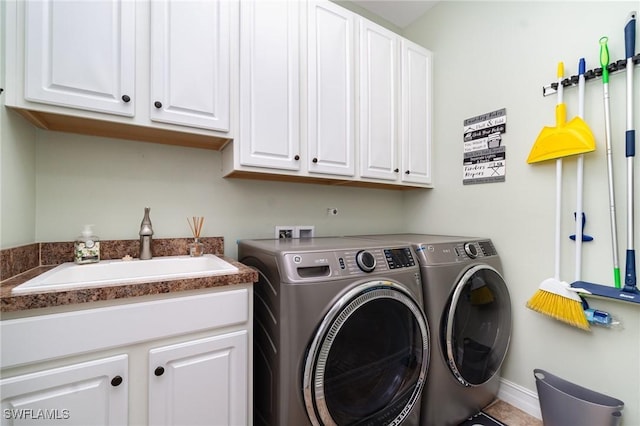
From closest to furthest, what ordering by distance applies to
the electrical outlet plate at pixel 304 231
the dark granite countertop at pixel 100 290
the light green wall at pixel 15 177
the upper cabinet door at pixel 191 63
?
the dark granite countertop at pixel 100 290 < the light green wall at pixel 15 177 < the upper cabinet door at pixel 191 63 < the electrical outlet plate at pixel 304 231

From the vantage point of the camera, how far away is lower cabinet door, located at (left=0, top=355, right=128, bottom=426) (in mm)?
780

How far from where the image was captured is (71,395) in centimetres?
84

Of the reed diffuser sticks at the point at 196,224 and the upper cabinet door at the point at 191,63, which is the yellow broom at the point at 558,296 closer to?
the upper cabinet door at the point at 191,63

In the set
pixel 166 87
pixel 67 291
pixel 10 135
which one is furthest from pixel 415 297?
pixel 10 135

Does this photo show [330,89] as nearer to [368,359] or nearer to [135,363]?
[368,359]

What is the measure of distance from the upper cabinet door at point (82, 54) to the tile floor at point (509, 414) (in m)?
2.50

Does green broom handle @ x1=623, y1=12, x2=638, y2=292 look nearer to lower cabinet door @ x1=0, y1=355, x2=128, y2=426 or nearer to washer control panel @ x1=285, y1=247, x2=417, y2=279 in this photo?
washer control panel @ x1=285, y1=247, x2=417, y2=279

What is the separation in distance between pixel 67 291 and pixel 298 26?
65.5 inches

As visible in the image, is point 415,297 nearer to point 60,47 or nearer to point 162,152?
point 162,152

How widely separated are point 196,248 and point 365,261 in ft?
3.17

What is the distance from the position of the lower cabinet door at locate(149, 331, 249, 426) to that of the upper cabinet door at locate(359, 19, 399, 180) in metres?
1.30

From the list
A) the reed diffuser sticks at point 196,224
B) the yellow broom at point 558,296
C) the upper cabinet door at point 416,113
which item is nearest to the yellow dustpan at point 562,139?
the yellow broom at point 558,296

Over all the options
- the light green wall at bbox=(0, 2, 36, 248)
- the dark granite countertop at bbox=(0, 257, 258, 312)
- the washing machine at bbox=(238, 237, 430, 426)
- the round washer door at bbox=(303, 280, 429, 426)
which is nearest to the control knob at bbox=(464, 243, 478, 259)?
the washing machine at bbox=(238, 237, 430, 426)

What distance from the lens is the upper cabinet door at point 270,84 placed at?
4.69 ft
